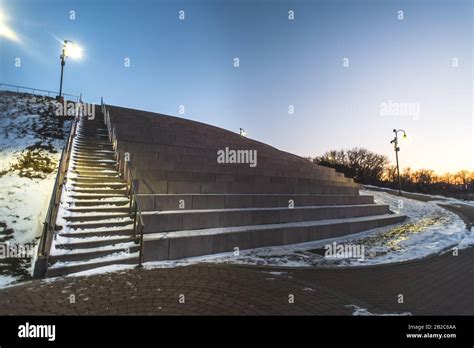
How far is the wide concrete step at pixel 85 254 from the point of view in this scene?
598 centimetres

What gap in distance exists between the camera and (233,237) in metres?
8.38

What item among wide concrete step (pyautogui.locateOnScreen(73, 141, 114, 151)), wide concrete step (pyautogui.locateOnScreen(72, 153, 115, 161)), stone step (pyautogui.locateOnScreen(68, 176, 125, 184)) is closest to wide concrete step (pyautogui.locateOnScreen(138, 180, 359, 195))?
stone step (pyautogui.locateOnScreen(68, 176, 125, 184))

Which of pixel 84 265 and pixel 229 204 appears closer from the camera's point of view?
pixel 84 265

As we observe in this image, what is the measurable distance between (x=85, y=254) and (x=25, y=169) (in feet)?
24.6

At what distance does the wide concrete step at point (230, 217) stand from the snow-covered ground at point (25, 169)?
314 cm

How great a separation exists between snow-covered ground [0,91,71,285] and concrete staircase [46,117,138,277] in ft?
2.62

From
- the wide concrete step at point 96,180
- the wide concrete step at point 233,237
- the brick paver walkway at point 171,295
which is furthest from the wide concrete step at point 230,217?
the wide concrete step at point 96,180

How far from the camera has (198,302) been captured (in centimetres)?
446

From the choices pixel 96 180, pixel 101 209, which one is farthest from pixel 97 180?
pixel 101 209

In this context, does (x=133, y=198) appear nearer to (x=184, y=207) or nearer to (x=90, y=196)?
(x=90, y=196)

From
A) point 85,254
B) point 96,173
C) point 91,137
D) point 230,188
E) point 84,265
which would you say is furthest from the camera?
point 91,137

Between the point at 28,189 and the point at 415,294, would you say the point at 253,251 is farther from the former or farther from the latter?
the point at 28,189

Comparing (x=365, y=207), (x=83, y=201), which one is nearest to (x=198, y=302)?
(x=83, y=201)

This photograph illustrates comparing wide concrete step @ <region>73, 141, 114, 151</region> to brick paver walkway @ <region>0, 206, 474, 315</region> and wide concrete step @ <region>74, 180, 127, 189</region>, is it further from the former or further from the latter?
brick paver walkway @ <region>0, 206, 474, 315</region>
